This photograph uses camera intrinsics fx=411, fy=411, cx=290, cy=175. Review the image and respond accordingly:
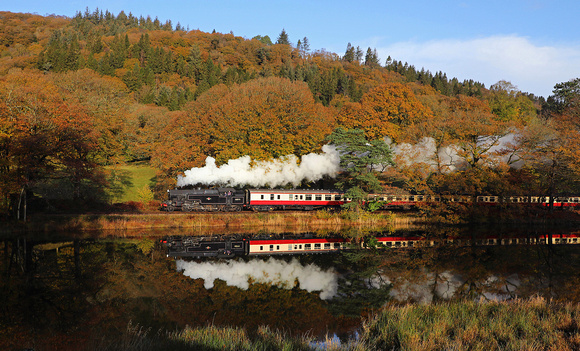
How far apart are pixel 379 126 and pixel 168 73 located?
78371mm

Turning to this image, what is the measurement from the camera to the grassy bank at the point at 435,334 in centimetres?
1138

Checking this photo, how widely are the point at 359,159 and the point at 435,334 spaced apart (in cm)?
2970

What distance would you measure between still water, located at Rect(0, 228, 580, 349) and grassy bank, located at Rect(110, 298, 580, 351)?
1.79m

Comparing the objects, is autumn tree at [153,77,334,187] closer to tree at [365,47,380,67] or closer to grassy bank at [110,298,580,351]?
grassy bank at [110,298,580,351]

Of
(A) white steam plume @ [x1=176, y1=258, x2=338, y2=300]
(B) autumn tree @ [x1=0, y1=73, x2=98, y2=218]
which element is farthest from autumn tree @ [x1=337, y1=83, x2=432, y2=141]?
(B) autumn tree @ [x1=0, y1=73, x2=98, y2=218]

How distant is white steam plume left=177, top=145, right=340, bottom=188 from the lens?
44938mm

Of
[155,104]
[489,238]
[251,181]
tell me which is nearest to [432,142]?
[489,238]

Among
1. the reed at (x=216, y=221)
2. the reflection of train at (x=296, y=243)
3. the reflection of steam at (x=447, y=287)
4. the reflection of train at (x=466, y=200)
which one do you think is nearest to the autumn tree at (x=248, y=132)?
the reed at (x=216, y=221)

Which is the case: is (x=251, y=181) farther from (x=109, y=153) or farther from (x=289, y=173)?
(x=109, y=153)

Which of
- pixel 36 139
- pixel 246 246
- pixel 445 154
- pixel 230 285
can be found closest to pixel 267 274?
pixel 230 285

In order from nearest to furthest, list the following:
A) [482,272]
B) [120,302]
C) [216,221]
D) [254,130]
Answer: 1. [120,302]
2. [482,272]
3. [216,221]
4. [254,130]

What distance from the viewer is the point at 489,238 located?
3734 centimetres

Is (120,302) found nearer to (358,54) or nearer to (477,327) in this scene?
(477,327)

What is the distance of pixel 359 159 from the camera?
41188mm
